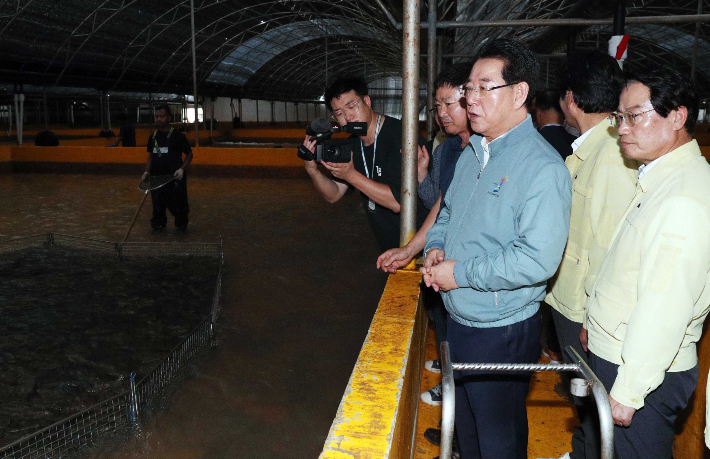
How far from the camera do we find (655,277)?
4.95 ft

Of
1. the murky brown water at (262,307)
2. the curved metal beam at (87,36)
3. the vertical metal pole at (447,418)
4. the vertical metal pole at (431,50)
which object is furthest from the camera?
the curved metal beam at (87,36)

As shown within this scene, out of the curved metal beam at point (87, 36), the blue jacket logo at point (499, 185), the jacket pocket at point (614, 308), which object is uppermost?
the curved metal beam at point (87, 36)

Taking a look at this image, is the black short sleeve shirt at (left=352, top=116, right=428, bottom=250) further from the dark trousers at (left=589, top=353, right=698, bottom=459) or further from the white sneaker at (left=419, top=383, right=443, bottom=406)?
the dark trousers at (left=589, top=353, right=698, bottom=459)

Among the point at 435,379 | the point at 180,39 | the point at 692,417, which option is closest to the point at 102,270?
the point at 435,379

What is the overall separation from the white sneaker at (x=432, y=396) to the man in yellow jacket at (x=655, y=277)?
1.32m

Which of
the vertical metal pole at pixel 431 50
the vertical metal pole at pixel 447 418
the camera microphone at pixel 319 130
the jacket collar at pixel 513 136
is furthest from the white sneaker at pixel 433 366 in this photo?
the vertical metal pole at pixel 431 50

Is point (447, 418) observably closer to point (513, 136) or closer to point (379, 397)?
point (379, 397)

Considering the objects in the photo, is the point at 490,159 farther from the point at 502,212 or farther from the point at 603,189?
the point at 603,189

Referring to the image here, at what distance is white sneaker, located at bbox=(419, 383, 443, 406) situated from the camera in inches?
119

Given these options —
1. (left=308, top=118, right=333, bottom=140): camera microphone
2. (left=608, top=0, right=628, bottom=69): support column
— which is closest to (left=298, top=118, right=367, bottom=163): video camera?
(left=308, top=118, right=333, bottom=140): camera microphone

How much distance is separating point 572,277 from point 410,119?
1.04 meters

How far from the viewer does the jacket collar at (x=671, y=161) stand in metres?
1.63

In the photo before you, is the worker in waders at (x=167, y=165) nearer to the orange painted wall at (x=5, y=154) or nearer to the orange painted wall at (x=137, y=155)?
the orange painted wall at (x=137, y=155)

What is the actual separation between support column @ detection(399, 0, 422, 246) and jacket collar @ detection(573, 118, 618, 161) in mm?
760
